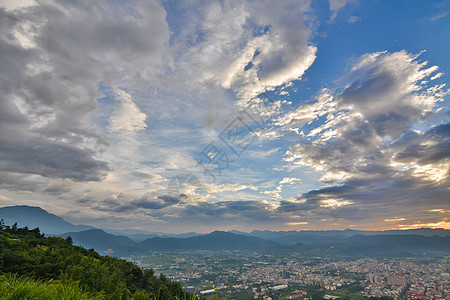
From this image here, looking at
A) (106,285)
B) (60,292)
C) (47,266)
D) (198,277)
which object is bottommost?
(198,277)

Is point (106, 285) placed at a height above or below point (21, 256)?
below

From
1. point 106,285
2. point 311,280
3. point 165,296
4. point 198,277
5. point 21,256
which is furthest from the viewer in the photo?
point 198,277

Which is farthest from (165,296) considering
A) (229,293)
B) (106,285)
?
(229,293)

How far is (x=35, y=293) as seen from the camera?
4.07m

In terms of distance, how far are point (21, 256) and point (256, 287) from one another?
107 meters

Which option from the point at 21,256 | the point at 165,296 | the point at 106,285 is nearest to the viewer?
the point at 21,256

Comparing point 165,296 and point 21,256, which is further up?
point 21,256

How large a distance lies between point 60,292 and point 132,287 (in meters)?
39.7

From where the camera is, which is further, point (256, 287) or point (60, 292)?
point (256, 287)

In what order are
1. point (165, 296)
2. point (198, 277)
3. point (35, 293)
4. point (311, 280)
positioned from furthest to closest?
point (198, 277) < point (311, 280) < point (165, 296) < point (35, 293)

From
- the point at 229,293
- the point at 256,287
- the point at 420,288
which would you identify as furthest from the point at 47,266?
the point at 420,288

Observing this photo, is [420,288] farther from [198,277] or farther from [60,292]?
[60,292]

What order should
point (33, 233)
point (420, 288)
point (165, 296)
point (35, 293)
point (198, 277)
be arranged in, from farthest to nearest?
point (198, 277) < point (420, 288) < point (33, 233) < point (165, 296) < point (35, 293)

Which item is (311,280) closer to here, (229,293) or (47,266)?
(229,293)
